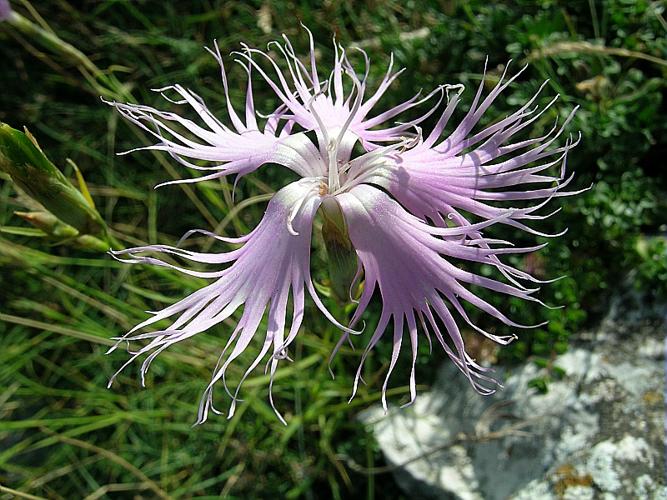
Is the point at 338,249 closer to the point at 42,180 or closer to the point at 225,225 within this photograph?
the point at 42,180

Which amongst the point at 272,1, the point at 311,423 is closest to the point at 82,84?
the point at 272,1

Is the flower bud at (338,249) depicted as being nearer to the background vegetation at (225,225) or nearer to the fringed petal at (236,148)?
the fringed petal at (236,148)

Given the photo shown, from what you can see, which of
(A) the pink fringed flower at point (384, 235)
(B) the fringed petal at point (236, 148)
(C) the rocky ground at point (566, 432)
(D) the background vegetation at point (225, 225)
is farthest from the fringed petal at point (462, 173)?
(C) the rocky ground at point (566, 432)

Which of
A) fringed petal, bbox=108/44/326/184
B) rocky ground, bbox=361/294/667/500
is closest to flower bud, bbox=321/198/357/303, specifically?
fringed petal, bbox=108/44/326/184

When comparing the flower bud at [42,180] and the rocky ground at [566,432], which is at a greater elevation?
the flower bud at [42,180]

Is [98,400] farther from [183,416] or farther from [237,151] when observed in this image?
[237,151]

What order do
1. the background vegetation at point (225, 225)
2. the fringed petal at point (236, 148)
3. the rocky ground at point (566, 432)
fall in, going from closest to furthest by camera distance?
1. the fringed petal at point (236, 148)
2. the rocky ground at point (566, 432)
3. the background vegetation at point (225, 225)

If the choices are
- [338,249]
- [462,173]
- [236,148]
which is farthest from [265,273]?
[462,173]

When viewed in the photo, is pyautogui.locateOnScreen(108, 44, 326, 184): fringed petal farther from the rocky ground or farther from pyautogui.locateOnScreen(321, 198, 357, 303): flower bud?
the rocky ground
